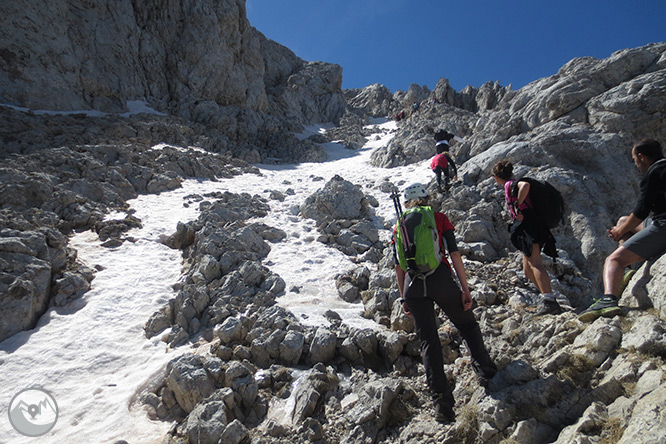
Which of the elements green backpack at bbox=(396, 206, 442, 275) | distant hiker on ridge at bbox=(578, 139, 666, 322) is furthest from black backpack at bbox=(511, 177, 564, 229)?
green backpack at bbox=(396, 206, 442, 275)

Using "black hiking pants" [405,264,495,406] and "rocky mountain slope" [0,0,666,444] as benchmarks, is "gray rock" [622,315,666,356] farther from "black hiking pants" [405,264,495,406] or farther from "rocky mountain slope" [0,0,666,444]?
"black hiking pants" [405,264,495,406]

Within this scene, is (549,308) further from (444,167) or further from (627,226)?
(444,167)

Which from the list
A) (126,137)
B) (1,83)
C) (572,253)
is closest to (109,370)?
(572,253)

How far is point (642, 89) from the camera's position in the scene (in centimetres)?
1059

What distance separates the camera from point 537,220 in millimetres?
5391

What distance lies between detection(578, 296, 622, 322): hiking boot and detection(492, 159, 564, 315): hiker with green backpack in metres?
1.16

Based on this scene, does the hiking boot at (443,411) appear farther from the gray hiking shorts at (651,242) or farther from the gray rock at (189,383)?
the gray rock at (189,383)

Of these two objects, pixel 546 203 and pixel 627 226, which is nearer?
pixel 627 226

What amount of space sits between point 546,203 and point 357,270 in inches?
194

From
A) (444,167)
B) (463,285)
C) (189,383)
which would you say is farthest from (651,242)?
(444,167)

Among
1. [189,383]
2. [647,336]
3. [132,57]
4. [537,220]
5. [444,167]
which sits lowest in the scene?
[189,383]

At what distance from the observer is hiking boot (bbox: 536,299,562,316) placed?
530 cm

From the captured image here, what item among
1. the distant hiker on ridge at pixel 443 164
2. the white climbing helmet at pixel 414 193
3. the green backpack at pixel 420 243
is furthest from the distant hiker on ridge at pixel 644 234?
the distant hiker on ridge at pixel 443 164

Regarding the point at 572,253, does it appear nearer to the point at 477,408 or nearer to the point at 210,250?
the point at 477,408
